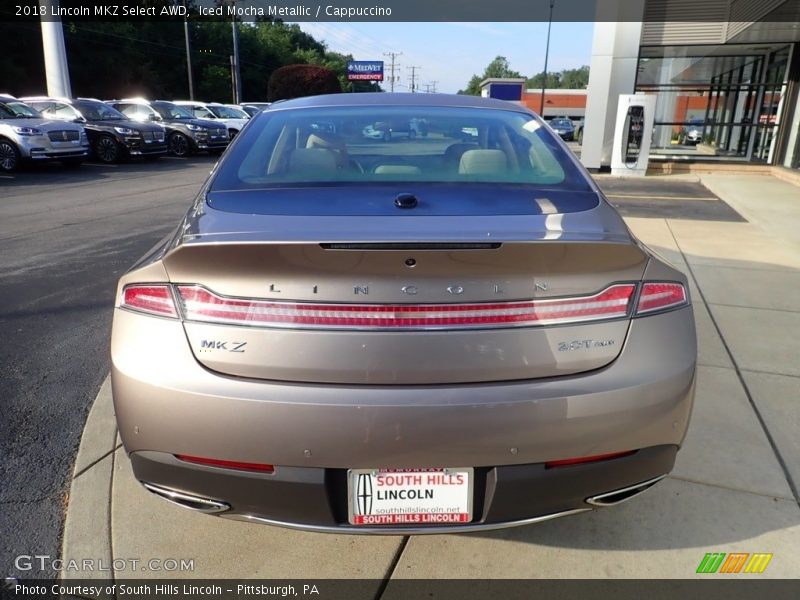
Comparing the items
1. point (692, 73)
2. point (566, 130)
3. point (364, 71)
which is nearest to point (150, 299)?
point (692, 73)

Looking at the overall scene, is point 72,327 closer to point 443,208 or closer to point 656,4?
point 443,208

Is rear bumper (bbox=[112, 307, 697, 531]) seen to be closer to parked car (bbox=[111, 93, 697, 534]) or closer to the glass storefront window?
parked car (bbox=[111, 93, 697, 534])

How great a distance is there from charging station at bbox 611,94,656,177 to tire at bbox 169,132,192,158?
1363cm

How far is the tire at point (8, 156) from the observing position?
14141 millimetres

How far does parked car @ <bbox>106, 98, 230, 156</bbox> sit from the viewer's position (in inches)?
795

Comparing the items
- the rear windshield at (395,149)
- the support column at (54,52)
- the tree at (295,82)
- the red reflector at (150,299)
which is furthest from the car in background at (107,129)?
the tree at (295,82)

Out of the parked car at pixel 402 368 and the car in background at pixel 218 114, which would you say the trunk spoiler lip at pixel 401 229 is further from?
the car in background at pixel 218 114

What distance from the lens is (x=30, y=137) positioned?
14141mm

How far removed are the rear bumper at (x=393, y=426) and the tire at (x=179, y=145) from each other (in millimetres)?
20233

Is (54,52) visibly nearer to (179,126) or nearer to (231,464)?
(179,126)

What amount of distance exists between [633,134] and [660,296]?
1468 cm

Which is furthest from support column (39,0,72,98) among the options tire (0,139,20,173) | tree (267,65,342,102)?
tree (267,65,342,102)

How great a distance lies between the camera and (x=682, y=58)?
16.5 metres

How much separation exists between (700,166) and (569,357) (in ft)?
55.3
